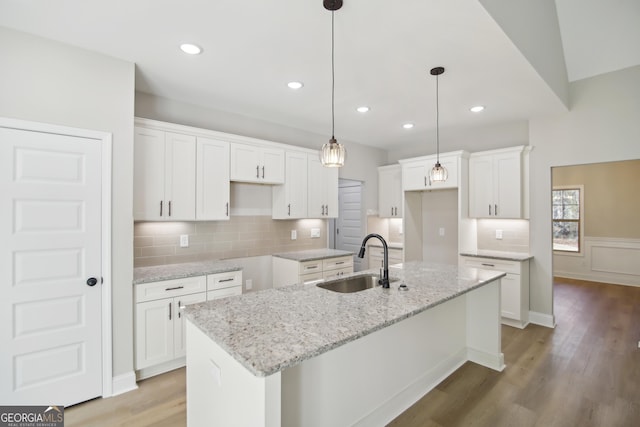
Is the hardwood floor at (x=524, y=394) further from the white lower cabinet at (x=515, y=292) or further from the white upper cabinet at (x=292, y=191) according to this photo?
the white upper cabinet at (x=292, y=191)

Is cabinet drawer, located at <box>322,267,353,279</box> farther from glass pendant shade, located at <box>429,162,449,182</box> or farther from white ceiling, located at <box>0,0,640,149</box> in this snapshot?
white ceiling, located at <box>0,0,640,149</box>

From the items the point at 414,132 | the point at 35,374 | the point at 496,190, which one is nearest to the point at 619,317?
the point at 496,190

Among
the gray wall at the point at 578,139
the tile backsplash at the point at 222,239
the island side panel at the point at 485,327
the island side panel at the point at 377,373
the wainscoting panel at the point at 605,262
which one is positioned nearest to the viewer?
the island side panel at the point at 377,373

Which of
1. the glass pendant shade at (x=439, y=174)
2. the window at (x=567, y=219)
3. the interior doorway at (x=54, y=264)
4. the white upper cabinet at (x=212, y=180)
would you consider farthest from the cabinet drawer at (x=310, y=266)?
the window at (x=567, y=219)

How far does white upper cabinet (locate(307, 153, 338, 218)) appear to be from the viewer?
14.3ft

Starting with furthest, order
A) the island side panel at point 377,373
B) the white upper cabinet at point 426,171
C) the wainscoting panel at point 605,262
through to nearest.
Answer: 1. the wainscoting panel at point 605,262
2. the white upper cabinet at point 426,171
3. the island side panel at point 377,373

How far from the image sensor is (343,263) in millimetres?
4391

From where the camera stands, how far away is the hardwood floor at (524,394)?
2.22m

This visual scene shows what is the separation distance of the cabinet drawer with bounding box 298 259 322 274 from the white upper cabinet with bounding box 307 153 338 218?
686 millimetres

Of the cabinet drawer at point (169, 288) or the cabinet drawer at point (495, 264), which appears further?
the cabinet drawer at point (495, 264)

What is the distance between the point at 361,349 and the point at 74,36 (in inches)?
117

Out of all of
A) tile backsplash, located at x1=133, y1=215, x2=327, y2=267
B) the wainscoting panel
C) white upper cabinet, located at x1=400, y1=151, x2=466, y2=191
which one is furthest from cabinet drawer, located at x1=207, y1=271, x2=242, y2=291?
the wainscoting panel

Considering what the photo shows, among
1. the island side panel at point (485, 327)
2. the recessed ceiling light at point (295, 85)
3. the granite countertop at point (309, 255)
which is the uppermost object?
the recessed ceiling light at point (295, 85)

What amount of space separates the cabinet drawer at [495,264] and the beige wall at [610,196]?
3110 mm
